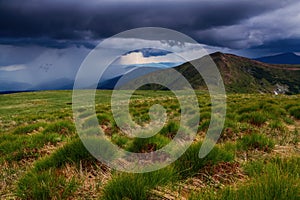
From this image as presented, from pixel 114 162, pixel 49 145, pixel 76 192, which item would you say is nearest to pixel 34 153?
pixel 49 145

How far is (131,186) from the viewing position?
4070 millimetres

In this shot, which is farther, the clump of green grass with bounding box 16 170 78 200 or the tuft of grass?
the tuft of grass

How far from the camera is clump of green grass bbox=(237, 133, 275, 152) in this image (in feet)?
23.1

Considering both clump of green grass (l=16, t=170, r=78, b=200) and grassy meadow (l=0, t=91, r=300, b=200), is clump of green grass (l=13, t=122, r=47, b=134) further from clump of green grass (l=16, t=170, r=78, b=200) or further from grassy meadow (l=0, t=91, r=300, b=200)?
clump of green grass (l=16, t=170, r=78, b=200)

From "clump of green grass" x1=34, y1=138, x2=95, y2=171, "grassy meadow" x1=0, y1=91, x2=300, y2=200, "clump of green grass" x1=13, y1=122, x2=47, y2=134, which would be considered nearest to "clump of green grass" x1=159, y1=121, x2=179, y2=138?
"grassy meadow" x1=0, y1=91, x2=300, y2=200

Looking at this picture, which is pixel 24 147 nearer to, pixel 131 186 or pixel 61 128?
pixel 61 128

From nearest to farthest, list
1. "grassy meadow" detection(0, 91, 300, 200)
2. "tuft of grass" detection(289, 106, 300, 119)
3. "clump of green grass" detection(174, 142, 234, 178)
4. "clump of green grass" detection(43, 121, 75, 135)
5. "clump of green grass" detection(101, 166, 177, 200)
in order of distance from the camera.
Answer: "grassy meadow" detection(0, 91, 300, 200) < "clump of green grass" detection(101, 166, 177, 200) < "clump of green grass" detection(174, 142, 234, 178) < "clump of green grass" detection(43, 121, 75, 135) < "tuft of grass" detection(289, 106, 300, 119)

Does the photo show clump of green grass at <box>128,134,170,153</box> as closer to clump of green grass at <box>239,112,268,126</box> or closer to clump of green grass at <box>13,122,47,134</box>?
clump of green grass at <box>239,112,268,126</box>

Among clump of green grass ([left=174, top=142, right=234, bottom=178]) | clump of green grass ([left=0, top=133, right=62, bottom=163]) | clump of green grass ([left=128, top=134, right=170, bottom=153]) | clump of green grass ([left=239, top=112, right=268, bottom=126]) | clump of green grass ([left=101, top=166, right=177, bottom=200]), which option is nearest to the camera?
clump of green grass ([left=101, top=166, right=177, bottom=200])

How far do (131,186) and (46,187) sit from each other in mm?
1370

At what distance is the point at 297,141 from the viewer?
8.24 metres

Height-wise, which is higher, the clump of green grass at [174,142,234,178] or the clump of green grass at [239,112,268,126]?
the clump of green grass at [174,142,234,178]

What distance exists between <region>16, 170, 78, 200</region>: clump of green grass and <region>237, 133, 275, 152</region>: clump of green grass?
170 inches

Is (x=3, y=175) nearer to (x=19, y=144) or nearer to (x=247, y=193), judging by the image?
(x=19, y=144)
